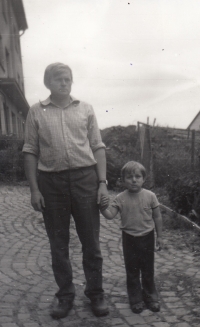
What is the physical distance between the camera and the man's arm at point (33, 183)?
3.13m

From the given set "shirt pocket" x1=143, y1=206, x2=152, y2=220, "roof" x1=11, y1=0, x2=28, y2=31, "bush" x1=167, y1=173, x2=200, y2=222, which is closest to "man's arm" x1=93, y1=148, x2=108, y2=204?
"shirt pocket" x1=143, y1=206, x2=152, y2=220

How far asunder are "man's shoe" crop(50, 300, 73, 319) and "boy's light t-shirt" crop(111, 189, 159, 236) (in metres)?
0.70

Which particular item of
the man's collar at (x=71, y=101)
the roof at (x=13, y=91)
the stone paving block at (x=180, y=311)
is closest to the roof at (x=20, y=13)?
the roof at (x=13, y=91)

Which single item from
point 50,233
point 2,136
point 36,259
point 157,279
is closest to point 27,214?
point 36,259

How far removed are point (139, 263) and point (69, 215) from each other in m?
0.66

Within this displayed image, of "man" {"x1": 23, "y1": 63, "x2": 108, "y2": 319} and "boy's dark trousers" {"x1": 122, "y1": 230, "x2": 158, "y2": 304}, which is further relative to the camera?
"boy's dark trousers" {"x1": 122, "y1": 230, "x2": 158, "y2": 304}

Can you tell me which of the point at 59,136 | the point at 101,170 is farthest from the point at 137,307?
the point at 59,136

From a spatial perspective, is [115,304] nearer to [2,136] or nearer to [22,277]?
[22,277]

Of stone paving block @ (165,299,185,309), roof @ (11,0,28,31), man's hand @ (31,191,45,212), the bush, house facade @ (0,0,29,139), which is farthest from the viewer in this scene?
roof @ (11,0,28,31)

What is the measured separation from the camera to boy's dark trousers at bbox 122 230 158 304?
3.28 meters

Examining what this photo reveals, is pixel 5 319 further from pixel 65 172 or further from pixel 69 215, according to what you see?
pixel 65 172

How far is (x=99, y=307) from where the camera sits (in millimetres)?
3230

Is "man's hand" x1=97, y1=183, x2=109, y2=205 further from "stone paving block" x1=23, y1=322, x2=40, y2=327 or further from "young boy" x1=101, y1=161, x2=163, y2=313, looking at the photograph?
"stone paving block" x1=23, y1=322, x2=40, y2=327

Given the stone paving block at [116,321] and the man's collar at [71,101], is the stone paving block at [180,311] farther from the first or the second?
the man's collar at [71,101]
